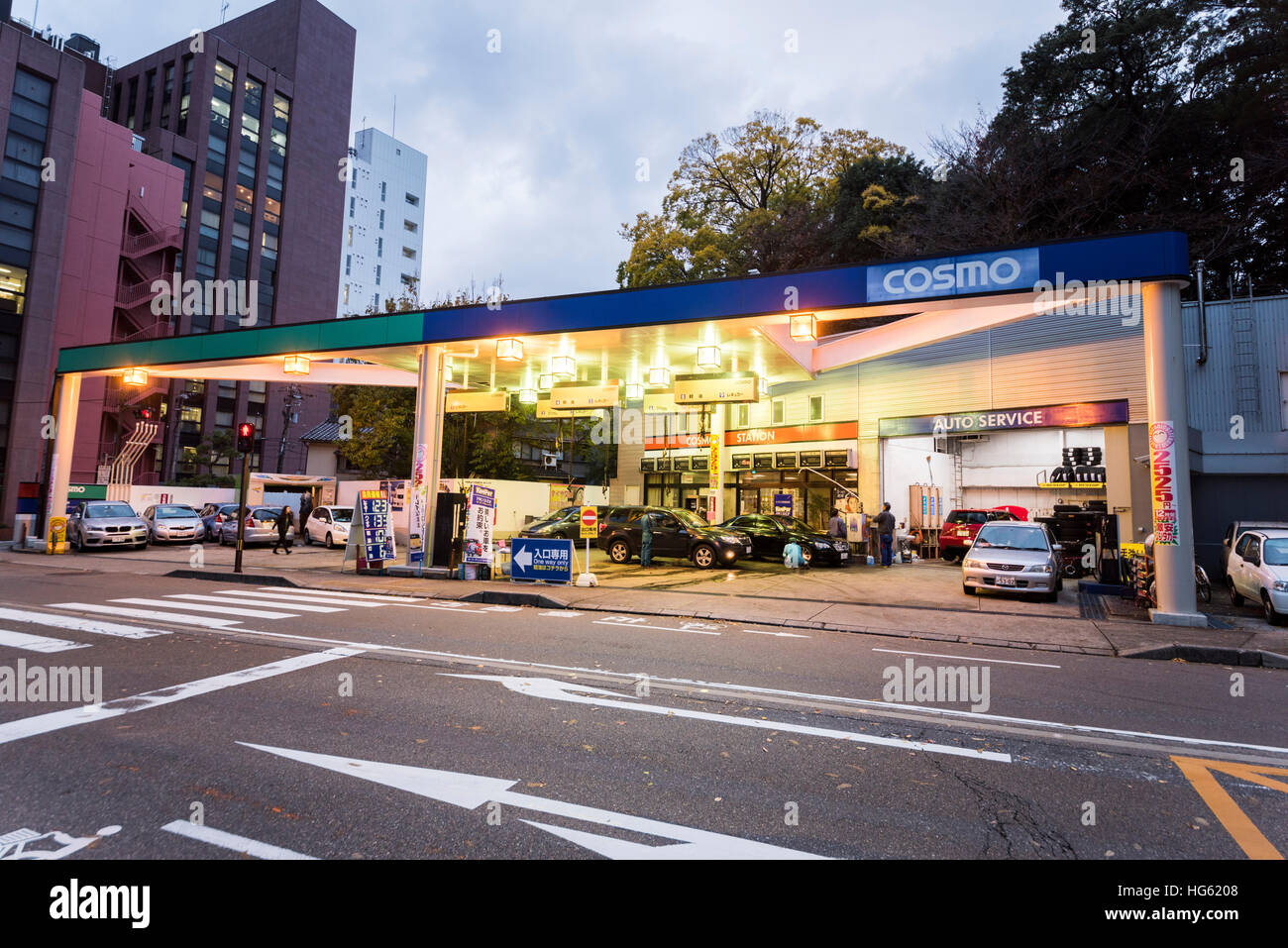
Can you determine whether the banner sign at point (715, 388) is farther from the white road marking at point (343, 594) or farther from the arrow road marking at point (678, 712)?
the arrow road marking at point (678, 712)

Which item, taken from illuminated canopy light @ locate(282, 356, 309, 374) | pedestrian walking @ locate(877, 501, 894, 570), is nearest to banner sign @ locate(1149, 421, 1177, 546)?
pedestrian walking @ locate(877, 501, 894, 570)

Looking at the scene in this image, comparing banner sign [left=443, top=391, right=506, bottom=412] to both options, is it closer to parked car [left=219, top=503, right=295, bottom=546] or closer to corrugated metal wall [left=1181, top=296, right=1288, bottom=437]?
parked car [left=219, top=503, right=295, bottom=546]

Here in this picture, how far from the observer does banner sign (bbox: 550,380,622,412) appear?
18953 millimetres

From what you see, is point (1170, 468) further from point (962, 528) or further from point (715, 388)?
point (962, 528)

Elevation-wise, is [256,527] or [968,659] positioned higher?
[256,527]

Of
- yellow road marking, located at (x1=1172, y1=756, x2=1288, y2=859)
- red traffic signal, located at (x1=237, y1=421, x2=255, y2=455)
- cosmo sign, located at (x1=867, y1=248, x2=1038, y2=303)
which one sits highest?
cosmo sign, located at (x1=867, y1=248, x2=1038, y2=303)

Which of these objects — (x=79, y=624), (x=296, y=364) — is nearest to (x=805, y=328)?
(x=79, y=624)

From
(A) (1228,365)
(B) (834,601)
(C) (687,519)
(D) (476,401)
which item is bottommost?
(B) (834,601)

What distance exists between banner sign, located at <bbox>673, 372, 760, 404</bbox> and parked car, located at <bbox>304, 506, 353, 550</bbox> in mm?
14280

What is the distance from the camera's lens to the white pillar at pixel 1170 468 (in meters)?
10.4

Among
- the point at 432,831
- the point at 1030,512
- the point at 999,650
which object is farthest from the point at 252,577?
the point at 1030,512

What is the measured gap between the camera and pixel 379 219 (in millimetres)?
69500

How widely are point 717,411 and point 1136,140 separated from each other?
19.8m

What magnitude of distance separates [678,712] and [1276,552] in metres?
12.4
